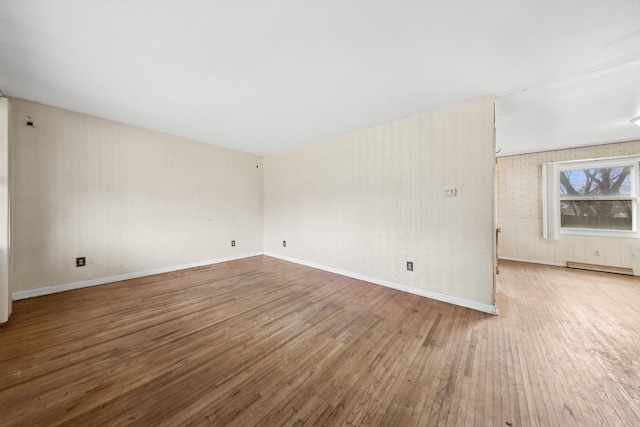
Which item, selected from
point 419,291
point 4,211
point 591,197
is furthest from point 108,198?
point 591,197

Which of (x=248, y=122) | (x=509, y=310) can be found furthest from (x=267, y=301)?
(x=509, y=310)

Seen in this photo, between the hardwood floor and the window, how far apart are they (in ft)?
6.47

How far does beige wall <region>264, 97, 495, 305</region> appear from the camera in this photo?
8.23 feet

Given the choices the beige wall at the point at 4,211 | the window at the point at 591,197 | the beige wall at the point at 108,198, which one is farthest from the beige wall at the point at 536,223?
the beige wall at the point at 4,211

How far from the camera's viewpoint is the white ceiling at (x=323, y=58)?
4.75 ft

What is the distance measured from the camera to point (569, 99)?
2.51 metres

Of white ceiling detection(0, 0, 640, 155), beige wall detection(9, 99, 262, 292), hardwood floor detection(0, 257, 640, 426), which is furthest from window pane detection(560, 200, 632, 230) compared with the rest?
beige wall detection(9, 99, 262, 292)

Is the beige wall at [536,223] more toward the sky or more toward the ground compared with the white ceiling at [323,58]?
more toward the ground

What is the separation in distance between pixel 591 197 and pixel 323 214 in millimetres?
5245

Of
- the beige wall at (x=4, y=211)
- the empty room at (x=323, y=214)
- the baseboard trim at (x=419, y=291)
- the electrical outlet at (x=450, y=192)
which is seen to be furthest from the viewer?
the electrical outlet at (x=450, y=192)

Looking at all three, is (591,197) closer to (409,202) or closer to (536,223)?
(536,223)

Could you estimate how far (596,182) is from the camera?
4188 mm

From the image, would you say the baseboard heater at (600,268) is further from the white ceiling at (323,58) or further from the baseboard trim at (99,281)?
the baseboard trim at (99,281)

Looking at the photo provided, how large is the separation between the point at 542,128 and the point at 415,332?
3792 mm
